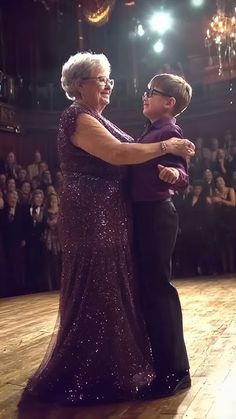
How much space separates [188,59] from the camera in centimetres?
1113

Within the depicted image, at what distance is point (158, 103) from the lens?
7.06ft

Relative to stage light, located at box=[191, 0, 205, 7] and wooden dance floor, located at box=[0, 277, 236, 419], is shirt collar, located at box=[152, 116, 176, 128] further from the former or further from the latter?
stage light, located at box=[191, 0, 205, 7]

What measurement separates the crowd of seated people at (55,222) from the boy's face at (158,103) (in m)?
5.25

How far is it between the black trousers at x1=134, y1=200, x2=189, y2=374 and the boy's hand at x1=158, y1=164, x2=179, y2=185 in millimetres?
192

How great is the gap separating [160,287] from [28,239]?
5.40 metres

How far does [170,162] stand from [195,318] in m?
2.37

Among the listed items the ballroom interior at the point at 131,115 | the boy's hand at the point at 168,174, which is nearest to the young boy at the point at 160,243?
the boy's hand at the point at 168,174

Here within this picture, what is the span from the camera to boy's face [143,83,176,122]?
2.15m

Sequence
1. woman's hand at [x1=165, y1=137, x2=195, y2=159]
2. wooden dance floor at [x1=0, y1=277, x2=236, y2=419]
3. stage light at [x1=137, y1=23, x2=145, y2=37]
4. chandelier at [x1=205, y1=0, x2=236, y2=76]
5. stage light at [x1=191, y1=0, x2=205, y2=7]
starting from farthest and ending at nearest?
stage light at [x1=191, y1=0, x2=205, y2=7] < stage light at [x1=137, y1=23, x2=145, y2=37] < chandelier at [x1=205, y1=0, x2=236, y2=76] < woman's hand at [x1=165, y1=137, x2=195, y2=159] < wooden dance floor at [x1=0, y1=277, x2=236, y2=419]

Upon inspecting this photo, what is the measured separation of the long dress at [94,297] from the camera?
2.06 m

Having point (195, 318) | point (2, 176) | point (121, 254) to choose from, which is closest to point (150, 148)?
point (121, 254)

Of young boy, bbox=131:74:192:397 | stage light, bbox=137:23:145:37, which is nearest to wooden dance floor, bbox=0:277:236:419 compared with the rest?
young boy, bbox=131:74:192:397

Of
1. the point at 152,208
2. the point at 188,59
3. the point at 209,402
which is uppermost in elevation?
the point at 188,59

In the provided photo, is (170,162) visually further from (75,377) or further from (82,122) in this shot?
(75,377)
